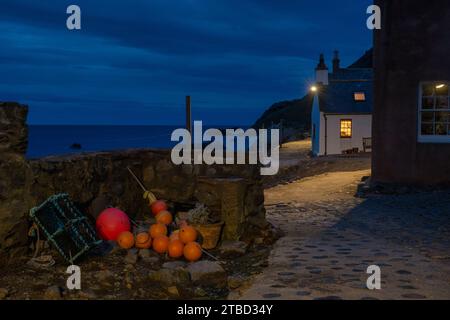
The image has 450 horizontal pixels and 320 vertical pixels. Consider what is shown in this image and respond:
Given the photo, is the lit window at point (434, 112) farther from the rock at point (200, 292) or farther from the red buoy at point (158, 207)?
the rock at point (200, 292)

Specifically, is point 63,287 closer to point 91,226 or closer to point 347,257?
point 91,226

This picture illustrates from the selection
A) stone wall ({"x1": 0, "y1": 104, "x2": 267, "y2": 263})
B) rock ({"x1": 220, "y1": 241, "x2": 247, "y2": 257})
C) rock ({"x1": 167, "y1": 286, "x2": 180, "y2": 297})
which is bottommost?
rock ({"x1": 167, "y1": 286, "x2": 180, "y2": 297})

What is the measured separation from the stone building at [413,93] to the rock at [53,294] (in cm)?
1137

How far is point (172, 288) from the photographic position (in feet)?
18.5

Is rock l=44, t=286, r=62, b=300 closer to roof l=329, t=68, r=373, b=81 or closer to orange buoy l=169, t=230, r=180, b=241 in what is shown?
orange buoy l=169, t=230, r=180, b=241

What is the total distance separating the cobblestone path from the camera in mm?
5273

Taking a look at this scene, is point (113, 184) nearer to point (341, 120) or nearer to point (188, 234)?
point (188, 234)

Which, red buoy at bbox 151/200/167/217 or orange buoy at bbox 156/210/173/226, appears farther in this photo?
red buoy at bbox 151/200/167/217

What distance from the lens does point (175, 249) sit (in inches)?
273

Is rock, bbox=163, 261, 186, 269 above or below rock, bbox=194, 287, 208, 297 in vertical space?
above

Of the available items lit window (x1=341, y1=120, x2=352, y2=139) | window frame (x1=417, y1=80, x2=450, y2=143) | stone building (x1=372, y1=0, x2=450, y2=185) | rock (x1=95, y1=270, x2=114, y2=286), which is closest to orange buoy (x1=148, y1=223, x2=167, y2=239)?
A: rock (x1=95, y1=270, x2=114, y2=286)

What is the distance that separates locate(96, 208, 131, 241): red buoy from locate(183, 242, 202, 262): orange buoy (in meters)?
0.93

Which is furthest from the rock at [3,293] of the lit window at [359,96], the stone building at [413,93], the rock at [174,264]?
the lit window at [359,96]

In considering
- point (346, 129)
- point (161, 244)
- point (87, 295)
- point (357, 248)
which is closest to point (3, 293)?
point (87, 295)
